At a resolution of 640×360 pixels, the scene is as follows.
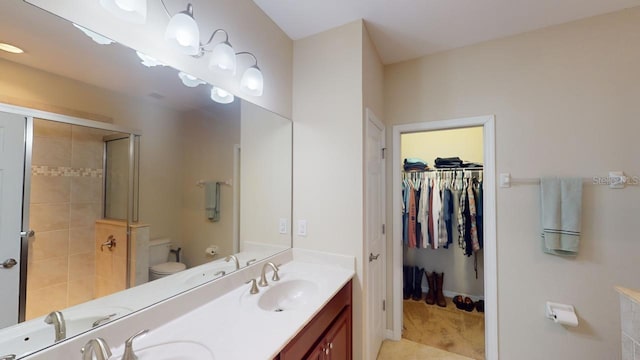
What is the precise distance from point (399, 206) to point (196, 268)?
69.0 inches

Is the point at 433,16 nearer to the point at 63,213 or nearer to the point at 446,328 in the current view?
the point at 63,213

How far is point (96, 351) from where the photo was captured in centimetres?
68

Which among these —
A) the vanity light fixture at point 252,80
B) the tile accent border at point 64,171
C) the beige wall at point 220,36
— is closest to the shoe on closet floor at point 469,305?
the beige wall at point 220,36

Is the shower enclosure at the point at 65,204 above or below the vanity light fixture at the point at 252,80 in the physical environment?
below

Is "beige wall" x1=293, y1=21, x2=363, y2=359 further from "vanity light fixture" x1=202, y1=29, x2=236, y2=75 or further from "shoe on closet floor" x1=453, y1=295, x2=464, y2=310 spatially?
"shoe on closet floor" x1=453, y1=295, x2=464, y2=310

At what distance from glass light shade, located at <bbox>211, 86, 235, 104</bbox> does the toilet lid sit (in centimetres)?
90

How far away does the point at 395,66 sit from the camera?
2311mm

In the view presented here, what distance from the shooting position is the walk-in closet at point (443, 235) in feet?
8.53

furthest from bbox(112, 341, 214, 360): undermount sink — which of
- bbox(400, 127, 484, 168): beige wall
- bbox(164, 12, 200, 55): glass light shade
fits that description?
bbox(400, 127, 484, 168): beige wall

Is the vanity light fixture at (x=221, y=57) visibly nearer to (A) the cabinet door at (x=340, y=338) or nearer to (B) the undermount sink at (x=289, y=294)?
(B) the undermount sink at (x=289, y=294)

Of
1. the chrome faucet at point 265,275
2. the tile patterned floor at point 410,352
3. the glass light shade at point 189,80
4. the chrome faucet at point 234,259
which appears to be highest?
the glass light shade at point 189,80

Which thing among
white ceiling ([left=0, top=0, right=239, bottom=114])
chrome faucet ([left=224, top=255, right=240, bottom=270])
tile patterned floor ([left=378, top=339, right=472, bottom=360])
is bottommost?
tile patterned floor ([left=378, top=339, right=472, bottom=360])

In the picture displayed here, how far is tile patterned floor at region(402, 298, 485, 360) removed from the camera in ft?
7.00

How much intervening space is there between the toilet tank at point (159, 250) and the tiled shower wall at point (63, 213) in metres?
0.21
